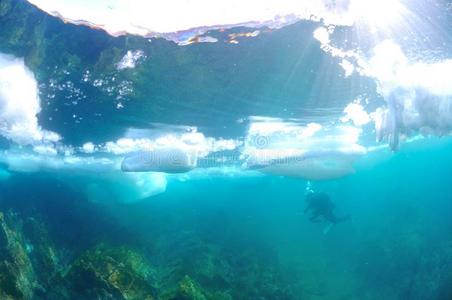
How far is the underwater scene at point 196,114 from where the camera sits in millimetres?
7547

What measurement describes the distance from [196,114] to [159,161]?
6.04 meters

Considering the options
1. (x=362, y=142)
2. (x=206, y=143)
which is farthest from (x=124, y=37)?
(x=362, y=142)

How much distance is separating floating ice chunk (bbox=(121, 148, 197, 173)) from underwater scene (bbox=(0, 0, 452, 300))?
99mm

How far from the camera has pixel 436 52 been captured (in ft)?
34.3

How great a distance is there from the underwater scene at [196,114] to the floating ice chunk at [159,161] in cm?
10

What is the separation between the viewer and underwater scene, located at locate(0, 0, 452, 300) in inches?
297

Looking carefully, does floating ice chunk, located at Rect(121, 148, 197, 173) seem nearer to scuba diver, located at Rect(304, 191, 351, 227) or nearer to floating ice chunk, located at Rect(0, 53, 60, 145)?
floating ice chunk, located at Rect(0, 53, 60, 145)

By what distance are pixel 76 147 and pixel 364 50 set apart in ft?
52.7

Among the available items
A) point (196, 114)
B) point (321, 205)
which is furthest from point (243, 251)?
point (196, 114)

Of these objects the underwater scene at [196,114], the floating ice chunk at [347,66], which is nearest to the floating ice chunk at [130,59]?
the underwater scene at [196,114]

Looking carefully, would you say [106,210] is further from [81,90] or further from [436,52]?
[436,52]

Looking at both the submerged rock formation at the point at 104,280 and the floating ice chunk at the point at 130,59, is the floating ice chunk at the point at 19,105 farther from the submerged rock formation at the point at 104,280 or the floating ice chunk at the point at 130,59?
the submerged rock formation at the point at 104,280

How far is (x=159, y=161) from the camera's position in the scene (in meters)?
18.8

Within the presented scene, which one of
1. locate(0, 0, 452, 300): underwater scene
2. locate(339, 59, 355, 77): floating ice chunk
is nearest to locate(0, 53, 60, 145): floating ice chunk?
locate(0, 0, 452, 300): underwater scene
